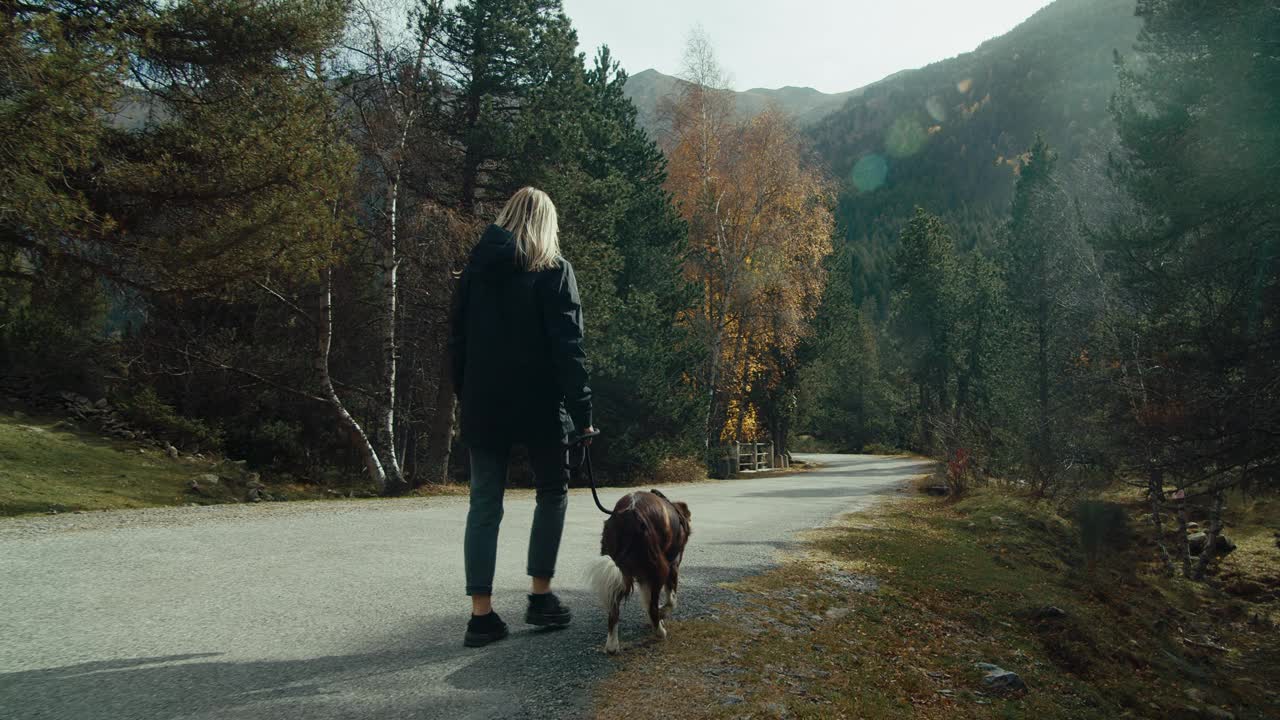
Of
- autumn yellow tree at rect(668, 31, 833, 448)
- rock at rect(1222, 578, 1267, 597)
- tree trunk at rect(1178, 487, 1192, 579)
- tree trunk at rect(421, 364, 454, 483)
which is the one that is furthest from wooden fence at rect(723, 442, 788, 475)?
rock at rect(1222, 578, 1267, 597)

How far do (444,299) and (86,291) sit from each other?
6.82 m

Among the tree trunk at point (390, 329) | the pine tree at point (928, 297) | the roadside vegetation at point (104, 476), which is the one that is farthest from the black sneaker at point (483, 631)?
the pine tree at point (928, 297)

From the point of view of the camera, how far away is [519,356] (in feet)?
12.0

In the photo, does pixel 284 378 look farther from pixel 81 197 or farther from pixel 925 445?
pixel 925 445

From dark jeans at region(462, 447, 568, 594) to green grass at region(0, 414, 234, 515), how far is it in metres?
8.97

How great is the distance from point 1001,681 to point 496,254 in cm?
383

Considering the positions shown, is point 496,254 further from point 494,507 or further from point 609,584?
point 609,584

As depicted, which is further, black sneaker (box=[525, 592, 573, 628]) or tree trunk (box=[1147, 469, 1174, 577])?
tree trunk (box=[1147, 469, 1174, 577])

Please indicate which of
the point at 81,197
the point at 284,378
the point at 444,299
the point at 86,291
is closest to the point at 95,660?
the point at 81,197

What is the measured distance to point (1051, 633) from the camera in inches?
224

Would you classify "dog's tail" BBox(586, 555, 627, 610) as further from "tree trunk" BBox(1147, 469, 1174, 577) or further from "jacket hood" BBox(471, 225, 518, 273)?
"tree trunk" BBox(1147, 469, 1174, 577)

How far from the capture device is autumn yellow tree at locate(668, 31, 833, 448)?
26328 mm

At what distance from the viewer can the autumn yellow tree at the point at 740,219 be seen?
26328 mm

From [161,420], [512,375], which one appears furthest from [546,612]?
[161,420]
